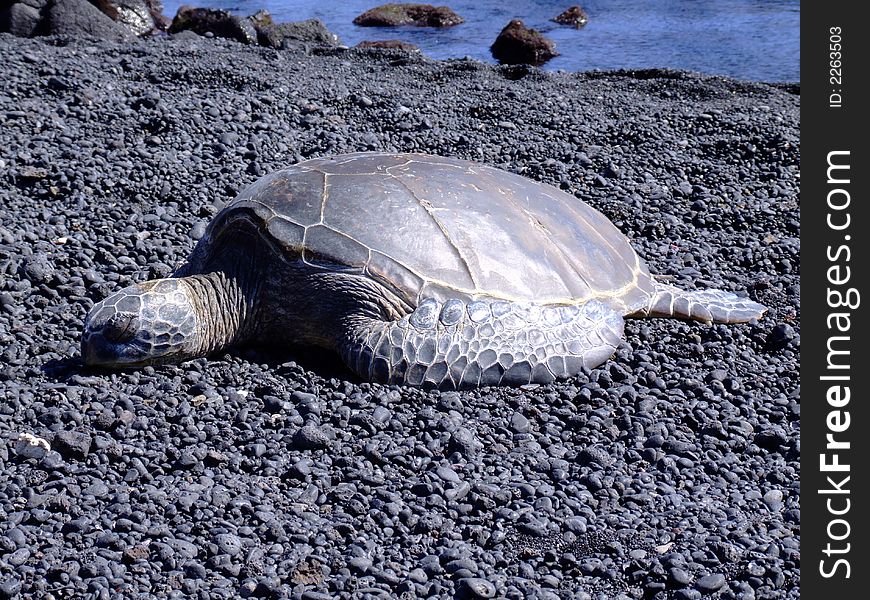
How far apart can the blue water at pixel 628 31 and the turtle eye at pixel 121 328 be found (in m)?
10.8

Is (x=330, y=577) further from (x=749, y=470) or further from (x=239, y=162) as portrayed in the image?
(x=239, y=162)

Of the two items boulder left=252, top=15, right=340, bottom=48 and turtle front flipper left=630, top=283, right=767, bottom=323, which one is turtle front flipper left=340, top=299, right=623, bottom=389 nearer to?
turtle front flipper left=630, top=283, right=767, bottom=323

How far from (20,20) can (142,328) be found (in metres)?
9.63

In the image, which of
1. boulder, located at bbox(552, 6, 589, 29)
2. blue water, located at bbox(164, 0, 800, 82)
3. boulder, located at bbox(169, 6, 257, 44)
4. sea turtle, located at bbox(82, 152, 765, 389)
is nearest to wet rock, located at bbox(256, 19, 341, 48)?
boulder, located at bbox(169, 6, 257, 44)

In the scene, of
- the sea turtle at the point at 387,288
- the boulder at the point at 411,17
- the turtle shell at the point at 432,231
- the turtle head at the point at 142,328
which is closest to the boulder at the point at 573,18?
the boulder at the point at 411,17

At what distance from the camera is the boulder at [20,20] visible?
37.5 feet

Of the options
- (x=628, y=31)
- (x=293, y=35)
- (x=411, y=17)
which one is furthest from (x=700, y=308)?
(x=411, y=17)

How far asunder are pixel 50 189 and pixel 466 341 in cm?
352

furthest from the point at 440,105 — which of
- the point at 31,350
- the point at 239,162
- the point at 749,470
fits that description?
the point at 749,470

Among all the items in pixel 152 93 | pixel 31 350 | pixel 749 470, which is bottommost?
pixel 749 470

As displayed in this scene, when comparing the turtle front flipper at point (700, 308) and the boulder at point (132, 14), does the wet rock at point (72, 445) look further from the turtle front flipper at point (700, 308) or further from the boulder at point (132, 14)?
the boulder at point (132, 14)

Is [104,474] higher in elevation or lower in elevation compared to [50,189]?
lower

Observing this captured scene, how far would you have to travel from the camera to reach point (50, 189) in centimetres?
584

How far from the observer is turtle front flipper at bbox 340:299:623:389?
372 cm
